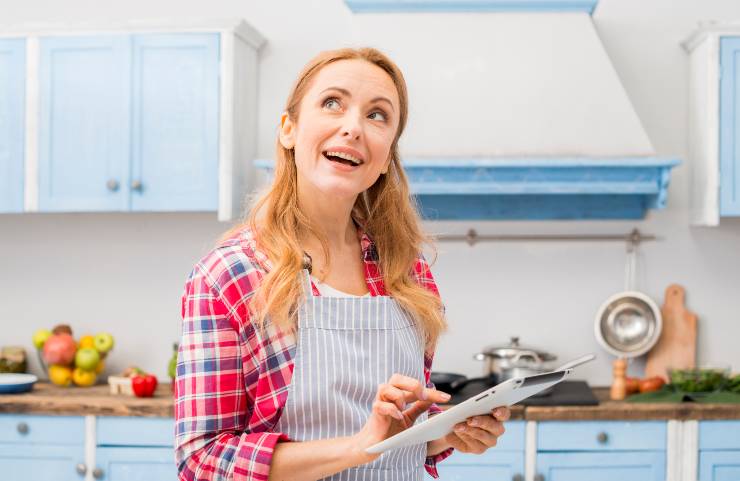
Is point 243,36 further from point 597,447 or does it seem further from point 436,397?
point 436,397

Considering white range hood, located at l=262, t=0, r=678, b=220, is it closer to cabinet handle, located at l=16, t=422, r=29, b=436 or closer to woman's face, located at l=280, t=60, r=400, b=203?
cabinet handle, located at l=16, t=422, r=29, b=436

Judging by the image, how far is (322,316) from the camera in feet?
4.83

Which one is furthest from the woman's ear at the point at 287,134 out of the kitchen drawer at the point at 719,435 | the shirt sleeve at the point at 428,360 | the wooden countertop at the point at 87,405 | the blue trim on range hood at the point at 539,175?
the kitchen drawer at the point at 719,435

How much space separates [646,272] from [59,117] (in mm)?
2441

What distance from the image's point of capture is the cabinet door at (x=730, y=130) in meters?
3.54

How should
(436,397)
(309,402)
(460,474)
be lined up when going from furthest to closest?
(460,474), (309,402), (436,397)

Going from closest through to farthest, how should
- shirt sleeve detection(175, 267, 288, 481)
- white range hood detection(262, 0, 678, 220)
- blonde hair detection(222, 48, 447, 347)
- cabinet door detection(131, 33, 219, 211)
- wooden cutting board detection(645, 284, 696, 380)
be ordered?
shirt sleeve detection(175, 267, 288, 481), blonde hair detection(222, 48, 447, 347), white range hood detection(262, 0, 678, 220), cabinet door detection(131, 33, 219, 211), wooden cutting board detection(645, 284, 696, 380)

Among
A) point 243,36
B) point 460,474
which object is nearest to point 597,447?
point 460,474

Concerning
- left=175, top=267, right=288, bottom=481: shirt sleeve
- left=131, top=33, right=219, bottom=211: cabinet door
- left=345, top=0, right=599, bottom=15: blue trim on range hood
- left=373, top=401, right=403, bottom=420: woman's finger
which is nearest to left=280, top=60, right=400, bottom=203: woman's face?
left=175, top=267, right=288, bottom=481: shirt sleeve

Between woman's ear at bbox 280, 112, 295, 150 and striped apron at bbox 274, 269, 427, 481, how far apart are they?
221 mm

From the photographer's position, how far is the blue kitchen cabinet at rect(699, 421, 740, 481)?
3.30m

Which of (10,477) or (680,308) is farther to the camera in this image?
(680,308)

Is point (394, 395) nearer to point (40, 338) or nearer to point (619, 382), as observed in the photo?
point (619, 382)

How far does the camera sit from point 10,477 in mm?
3387
